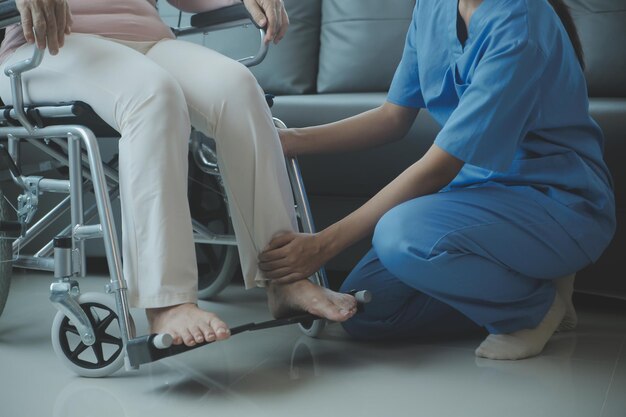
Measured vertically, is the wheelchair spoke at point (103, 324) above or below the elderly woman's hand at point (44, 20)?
below

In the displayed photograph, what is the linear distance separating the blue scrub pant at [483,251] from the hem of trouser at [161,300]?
Result: 400mm

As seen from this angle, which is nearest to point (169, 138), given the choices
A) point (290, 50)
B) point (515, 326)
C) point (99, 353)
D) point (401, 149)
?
point (99, 353)

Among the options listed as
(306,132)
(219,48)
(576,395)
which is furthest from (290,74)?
(576,395)

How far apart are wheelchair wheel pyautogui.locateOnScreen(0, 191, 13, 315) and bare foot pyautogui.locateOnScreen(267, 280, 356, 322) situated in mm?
599

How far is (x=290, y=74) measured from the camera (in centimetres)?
281

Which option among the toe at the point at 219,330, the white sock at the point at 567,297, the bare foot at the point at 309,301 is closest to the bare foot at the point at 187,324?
the toe at the point at 219,330

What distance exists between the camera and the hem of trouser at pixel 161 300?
147 centimetres

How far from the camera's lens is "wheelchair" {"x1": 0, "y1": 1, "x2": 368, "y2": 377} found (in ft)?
4.85

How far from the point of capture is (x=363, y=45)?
8.86ft

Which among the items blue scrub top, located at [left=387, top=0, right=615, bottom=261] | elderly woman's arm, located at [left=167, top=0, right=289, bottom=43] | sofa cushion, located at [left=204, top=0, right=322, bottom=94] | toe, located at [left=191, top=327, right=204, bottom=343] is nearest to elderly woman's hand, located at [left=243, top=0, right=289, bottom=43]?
elderly woman's arm, located at [left=167, top=0, right=289, bottom=43]

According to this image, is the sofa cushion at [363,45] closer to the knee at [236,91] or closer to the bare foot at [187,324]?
the knee at [236,91]

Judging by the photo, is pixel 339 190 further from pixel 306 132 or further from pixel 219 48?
pixel 219 48

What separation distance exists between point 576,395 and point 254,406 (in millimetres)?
549

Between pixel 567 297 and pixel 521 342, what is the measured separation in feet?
0.66
